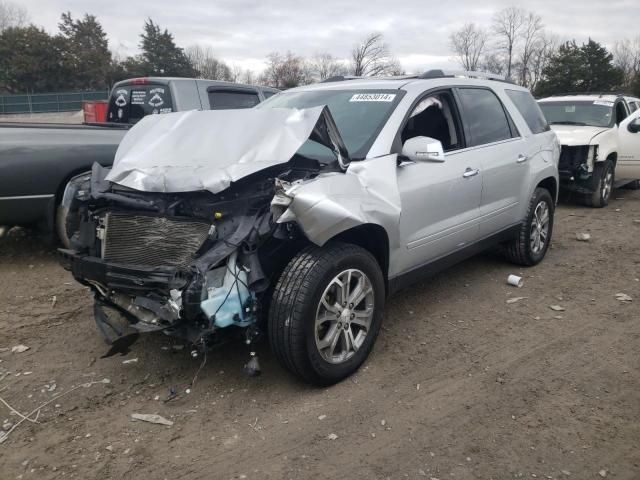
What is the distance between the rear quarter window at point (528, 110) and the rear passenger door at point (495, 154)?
353mm

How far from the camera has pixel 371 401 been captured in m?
3.11

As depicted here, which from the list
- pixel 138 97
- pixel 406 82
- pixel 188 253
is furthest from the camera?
pixel 138 97

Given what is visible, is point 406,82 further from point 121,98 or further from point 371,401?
point 121,98

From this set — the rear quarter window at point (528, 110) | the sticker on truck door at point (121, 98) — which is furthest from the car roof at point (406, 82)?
the sticker on truck door at point (121, 98)

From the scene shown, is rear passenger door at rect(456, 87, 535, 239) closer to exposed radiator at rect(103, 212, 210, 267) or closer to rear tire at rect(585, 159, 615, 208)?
exposed radiator at rect(103, 212, 210, 267)

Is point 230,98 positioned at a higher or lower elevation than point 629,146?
higher

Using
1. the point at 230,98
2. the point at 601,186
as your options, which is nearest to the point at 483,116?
the point at 230,98

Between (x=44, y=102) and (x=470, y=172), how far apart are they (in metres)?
40.4

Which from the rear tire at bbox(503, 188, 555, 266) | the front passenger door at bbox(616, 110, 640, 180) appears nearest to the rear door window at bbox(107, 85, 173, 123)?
the rear tire at bbox(503, 188, 555, 266)

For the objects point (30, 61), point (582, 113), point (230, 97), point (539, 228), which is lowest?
point (539, 228)

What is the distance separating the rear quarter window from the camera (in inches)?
208

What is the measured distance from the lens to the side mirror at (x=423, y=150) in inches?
137

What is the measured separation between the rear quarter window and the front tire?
2.90 m

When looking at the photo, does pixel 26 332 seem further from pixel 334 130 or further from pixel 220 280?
pixel 334 130
